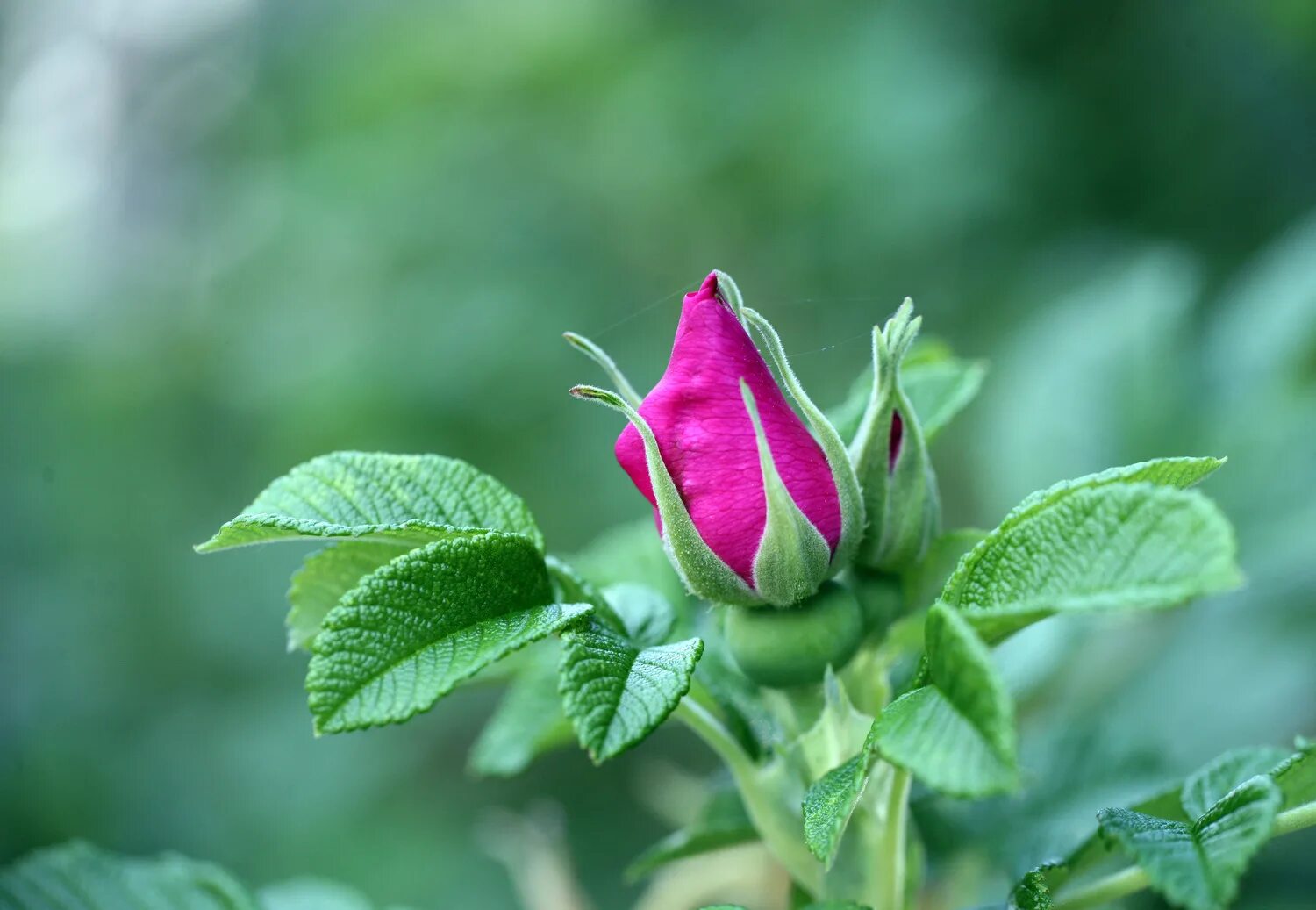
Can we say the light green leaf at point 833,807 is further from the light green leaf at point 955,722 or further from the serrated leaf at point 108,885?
the serrated leaf at point 108,885

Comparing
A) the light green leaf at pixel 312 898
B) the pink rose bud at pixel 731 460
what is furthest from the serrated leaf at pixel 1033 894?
the light green leaf at pixel 312 898

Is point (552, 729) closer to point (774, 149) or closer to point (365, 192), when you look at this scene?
point (774, 149)

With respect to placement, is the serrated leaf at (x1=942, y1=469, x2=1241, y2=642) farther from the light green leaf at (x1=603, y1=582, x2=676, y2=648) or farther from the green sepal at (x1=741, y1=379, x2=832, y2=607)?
the light green leaf at (x1=603, y1=582, x2=676, y2=648)

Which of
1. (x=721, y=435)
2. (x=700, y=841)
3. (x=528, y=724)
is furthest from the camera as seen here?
(x=528, y=724)

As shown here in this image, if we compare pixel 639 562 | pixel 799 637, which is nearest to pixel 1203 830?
pixel 799 637

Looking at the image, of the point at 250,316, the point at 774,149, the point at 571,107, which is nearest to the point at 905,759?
the point at 774,149

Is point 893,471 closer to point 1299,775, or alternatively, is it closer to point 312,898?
point 1299,775
